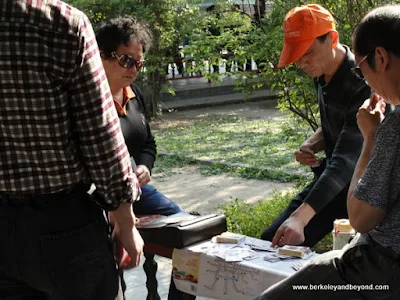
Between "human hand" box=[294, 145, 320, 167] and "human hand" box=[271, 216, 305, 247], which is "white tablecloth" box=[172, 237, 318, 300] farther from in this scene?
"human hand" box=[294, 145, 320, 167]

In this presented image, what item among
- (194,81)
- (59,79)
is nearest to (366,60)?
(59,79)

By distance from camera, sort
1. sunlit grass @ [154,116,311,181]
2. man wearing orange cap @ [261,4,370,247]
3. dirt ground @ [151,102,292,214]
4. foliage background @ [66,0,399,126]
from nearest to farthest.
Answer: man wearing orange cap @ [261,4,370,247]
foliage background @ [66,0,399,126]
dirt ground @ [151,102,292,214]
sunlit grass @ [154,116,311,181]

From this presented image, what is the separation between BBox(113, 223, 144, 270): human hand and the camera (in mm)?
2465

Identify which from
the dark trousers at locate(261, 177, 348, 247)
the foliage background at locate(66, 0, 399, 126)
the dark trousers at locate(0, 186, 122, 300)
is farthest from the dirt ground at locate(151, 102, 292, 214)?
the dark trousers at locate(0, 186, 122, 300)

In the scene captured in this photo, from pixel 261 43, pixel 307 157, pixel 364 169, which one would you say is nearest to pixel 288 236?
pixel 307 157

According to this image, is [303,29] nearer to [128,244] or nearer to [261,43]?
[128,244]

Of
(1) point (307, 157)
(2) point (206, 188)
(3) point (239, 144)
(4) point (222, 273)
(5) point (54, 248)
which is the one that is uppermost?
(5) point (54, 248)

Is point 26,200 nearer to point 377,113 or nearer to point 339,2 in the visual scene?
point 377,113

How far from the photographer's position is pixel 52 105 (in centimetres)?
222

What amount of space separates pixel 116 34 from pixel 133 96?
0.46 meters

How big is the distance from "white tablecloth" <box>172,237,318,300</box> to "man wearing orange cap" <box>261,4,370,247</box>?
29cm

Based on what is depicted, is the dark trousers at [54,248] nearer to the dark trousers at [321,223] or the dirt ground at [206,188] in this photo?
the dark trousers at [321,223]

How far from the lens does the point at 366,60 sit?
225 centimetres

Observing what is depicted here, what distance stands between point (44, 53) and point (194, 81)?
16729mm
